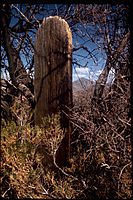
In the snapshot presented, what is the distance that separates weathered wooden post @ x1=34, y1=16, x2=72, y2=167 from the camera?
1.21 meters

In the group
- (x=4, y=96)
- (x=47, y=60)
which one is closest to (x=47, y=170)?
(x=47, y=60)

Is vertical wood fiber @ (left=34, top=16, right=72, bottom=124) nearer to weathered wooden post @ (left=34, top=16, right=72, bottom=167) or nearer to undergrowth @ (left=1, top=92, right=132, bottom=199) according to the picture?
weathered wooden post @ (left=34, top=16, right=72, bottom=167)

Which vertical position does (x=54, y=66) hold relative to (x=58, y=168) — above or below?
above

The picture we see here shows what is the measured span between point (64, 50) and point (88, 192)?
48.8 inches

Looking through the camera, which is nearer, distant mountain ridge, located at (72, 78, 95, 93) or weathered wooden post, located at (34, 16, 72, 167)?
weathered wooden post, located at (34, 16, 72, 167)

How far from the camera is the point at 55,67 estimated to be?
1204 millimetres

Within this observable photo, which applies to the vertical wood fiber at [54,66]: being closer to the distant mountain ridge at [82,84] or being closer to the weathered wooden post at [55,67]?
the weathered wooden post at [55,67]

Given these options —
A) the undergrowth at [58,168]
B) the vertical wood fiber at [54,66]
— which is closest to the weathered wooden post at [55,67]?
the vertical wood fiber at [54,66]

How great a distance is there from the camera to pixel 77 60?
180 cm

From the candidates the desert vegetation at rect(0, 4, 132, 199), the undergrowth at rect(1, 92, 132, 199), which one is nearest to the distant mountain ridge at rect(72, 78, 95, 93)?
the desert vegetation at rect(0, 4, 132, 199)

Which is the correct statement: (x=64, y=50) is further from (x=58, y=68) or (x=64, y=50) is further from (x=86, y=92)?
(x=86, y=92)

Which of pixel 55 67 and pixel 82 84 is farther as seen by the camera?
pixel 82 84

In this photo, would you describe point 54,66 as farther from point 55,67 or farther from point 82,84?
point 82,84

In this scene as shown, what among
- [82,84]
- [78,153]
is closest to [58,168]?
[78,153]
